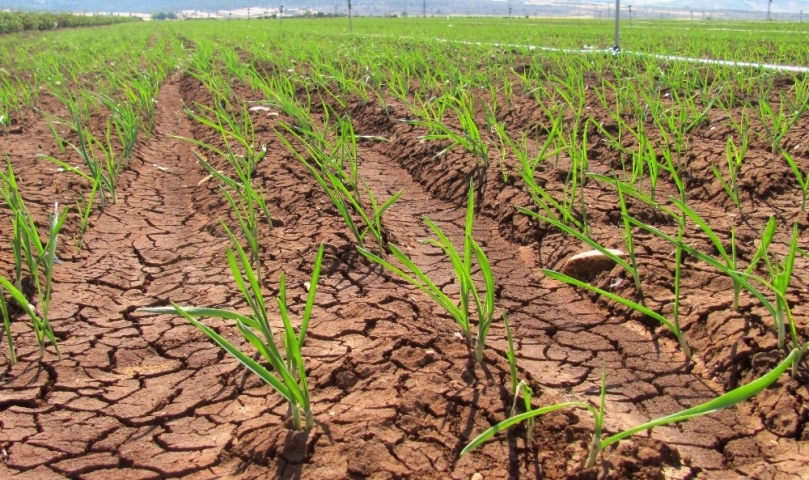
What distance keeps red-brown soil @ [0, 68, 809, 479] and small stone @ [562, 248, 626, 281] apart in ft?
0.32

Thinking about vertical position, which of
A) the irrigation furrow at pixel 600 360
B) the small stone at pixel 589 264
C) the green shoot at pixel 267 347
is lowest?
the irrigation furrow at pixel 600 360

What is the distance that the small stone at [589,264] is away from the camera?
104 inches

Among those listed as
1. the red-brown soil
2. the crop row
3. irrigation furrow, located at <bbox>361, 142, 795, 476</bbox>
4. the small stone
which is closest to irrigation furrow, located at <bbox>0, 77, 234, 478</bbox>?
the red-brown soil

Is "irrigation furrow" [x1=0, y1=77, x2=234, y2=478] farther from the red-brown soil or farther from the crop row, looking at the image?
the crop row

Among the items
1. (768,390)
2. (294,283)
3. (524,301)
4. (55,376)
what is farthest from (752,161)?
(55,376)

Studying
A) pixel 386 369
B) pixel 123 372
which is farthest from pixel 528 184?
pixel 123 372

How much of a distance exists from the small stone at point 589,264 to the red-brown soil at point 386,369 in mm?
98

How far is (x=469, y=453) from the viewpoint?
1.59 m

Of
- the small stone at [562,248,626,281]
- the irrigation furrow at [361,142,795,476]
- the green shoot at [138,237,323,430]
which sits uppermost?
the green shoot at [138,237,323,430]

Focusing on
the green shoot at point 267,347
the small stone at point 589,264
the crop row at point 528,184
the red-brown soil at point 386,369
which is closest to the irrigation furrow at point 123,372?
the red-brown soil at point 386,369

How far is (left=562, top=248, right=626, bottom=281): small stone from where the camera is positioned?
2.63m

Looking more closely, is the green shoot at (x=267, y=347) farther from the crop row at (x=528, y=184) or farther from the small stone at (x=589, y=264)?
the small stone at (x=589, y=264)

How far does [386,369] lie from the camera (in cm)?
190

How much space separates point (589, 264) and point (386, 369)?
108 centimetres
